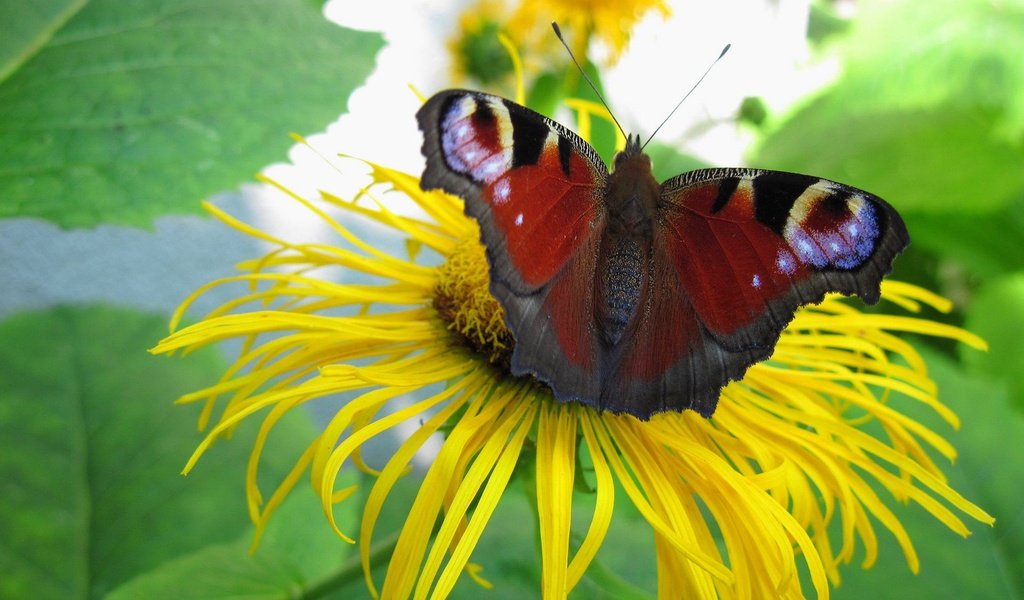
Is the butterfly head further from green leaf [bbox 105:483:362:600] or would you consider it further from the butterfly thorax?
green leaf [bbox 105:483:362:600]

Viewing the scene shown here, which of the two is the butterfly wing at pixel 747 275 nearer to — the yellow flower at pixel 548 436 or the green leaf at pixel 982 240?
the yellow flower at pixel 548 436

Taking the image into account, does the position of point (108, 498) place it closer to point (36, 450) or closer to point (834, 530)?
point (36, 450)

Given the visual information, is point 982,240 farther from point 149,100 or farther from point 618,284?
point 149,100

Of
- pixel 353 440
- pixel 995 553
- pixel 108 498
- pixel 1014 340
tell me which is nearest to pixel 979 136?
pixel 1014 340

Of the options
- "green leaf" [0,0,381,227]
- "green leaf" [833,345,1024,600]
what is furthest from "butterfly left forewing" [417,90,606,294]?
"green leaf" [833,345,1024,600]

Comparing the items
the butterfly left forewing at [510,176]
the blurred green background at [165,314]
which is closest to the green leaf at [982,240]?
the blurred green background at [165,314]

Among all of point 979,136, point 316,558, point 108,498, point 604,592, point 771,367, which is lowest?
point 108,498
